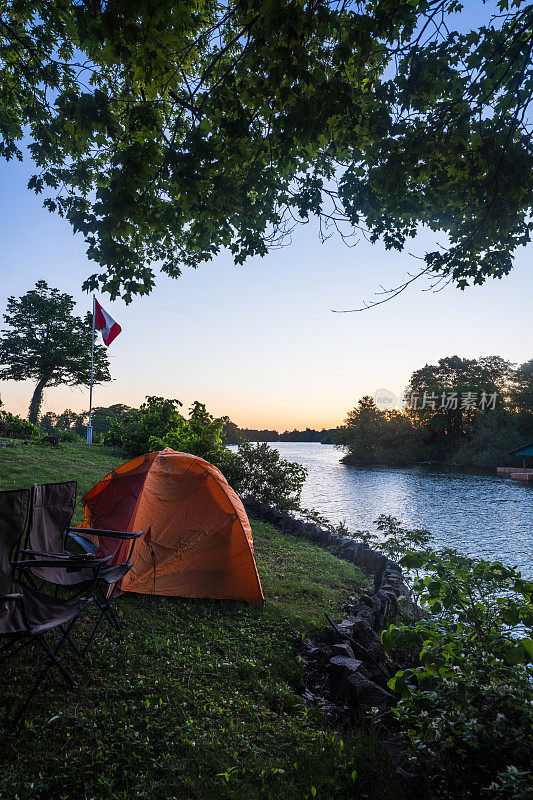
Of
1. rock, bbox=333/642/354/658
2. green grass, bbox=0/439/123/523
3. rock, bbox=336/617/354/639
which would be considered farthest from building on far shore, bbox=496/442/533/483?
rock, bbox=333/642/354/658

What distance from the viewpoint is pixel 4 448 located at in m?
12.9

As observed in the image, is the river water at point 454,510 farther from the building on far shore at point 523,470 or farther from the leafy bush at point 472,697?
the leafy bush at point 472,697

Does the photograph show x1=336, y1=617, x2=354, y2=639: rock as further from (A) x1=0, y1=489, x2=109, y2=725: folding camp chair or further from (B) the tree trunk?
(B) the tree trunk

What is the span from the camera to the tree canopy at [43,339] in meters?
32.7

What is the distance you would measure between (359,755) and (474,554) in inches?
378

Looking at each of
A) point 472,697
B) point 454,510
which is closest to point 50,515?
point 472,697

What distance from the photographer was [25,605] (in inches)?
126

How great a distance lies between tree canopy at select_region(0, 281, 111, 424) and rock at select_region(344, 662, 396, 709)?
3383cm

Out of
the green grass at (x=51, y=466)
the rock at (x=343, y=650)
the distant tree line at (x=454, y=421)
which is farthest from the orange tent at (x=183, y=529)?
the distant tree line at (x=454, y=421)

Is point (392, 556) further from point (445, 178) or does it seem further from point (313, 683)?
point (445, 178)

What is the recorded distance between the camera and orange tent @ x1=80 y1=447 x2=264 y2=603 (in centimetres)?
528

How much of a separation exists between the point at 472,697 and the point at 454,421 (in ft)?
175

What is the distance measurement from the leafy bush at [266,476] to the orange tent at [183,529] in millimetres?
6941

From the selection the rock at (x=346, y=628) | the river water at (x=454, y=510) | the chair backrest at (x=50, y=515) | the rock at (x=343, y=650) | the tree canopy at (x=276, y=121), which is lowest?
the river water at (x=454, y=510)
